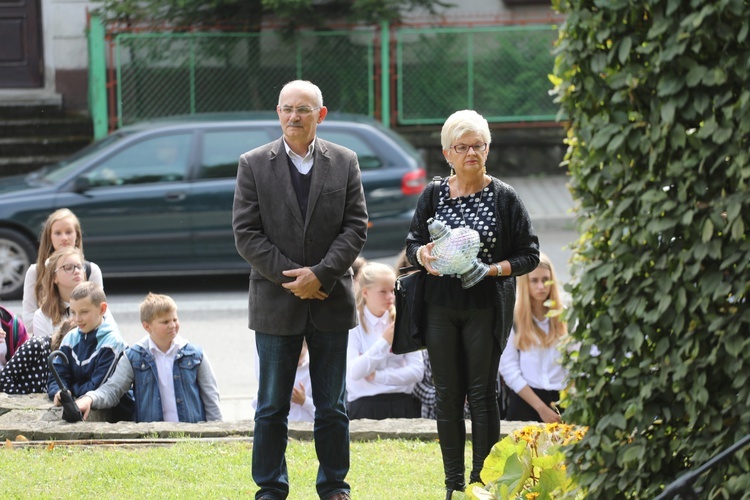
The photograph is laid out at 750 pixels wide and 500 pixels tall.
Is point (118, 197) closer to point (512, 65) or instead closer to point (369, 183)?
point (369, 183)

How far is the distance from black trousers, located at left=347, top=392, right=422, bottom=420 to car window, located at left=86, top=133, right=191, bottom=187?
5757 millimetres

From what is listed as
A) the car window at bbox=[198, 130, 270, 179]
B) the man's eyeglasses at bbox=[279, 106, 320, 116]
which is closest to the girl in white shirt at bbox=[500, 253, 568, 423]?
the man's eyeglasses at bbox=[279, 106, 320, 116]

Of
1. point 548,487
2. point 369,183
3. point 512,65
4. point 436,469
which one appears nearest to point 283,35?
point 512,65

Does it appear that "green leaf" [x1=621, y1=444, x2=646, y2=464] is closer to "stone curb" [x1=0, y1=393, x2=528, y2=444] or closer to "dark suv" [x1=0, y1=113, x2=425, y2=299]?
"stone curb" [x1=0, y1=393, x2=528, y2=444]

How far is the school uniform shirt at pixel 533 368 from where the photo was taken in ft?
24.1

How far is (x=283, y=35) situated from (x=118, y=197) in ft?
23.1

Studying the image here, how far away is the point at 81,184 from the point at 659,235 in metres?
9.51

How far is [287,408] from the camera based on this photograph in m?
5.53

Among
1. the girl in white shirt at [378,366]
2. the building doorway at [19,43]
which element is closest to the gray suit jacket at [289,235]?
the girl in white shirt at [378,366]

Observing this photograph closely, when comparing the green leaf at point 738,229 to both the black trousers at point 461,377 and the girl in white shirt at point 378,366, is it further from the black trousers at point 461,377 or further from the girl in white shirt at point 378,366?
the girl in white shirt at point 378,366

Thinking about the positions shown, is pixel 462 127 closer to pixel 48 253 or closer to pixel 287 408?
pixel 287 408

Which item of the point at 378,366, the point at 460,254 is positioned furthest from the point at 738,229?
the point at 378,366

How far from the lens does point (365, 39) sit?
18.9 metres

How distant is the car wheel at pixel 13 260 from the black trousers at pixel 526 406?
675 centimetres
